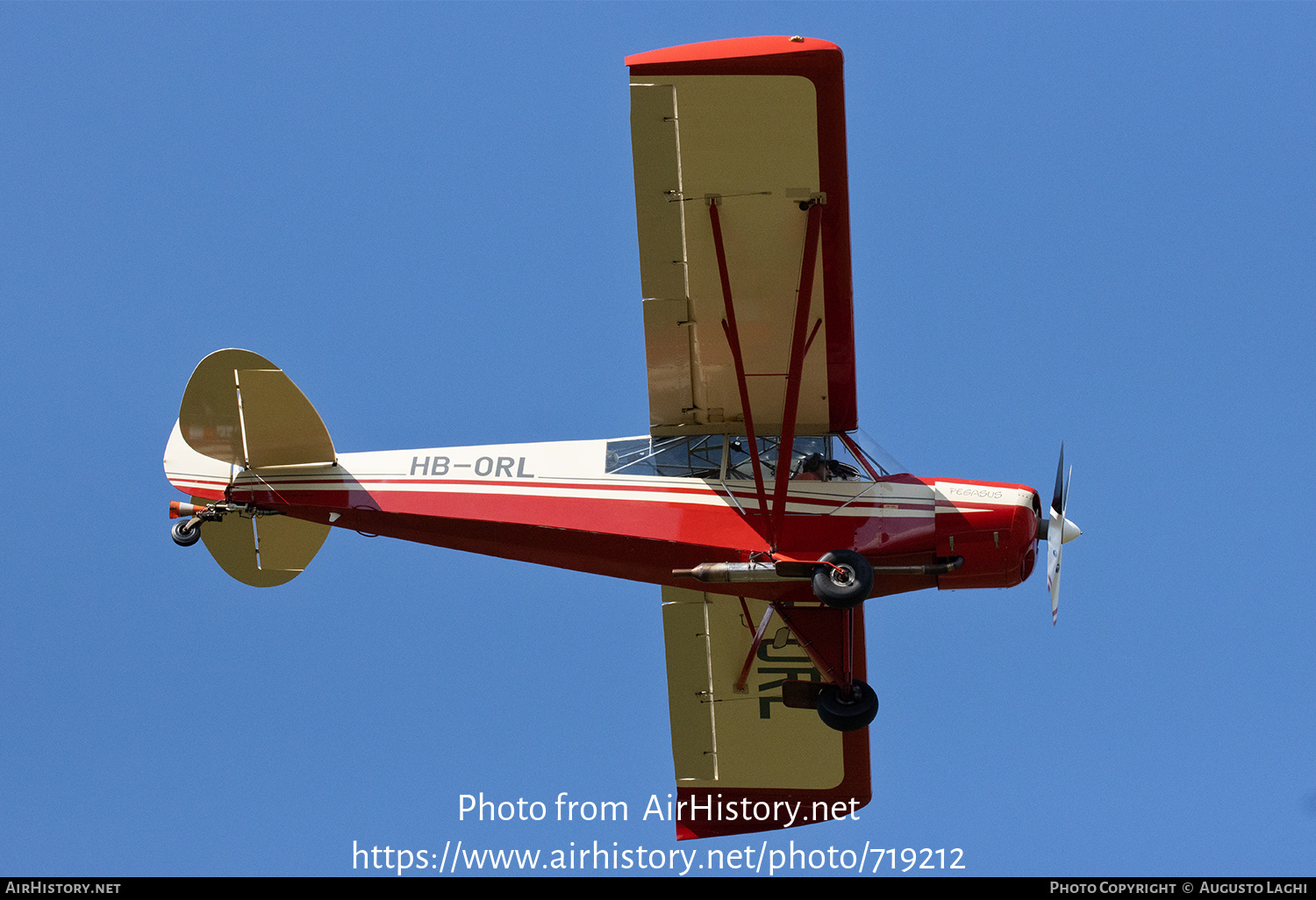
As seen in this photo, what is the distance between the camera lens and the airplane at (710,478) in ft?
30.5

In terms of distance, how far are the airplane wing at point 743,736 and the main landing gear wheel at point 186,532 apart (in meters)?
4.57

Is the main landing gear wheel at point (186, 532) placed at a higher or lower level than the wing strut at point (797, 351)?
lower

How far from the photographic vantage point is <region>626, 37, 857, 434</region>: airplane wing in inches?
320

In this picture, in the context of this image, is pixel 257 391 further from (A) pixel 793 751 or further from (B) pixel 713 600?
(A) pixel 793 751

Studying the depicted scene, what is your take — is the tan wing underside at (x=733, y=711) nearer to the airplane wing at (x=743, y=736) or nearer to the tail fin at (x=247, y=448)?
the airplane wing at (x=743, y=736)

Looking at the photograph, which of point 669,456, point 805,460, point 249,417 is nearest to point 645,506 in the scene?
point 669,456

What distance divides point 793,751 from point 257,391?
21.5 ft

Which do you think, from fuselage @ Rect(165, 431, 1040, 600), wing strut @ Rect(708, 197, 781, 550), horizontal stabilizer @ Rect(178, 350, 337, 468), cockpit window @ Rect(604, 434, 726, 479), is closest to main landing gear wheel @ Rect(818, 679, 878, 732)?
fuselage @ Rect(165, 431, 1040, 600)

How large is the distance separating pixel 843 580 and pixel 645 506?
190 cm

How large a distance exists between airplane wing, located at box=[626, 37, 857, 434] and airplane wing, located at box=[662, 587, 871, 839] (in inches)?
114

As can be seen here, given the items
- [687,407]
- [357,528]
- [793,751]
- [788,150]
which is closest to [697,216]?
[788,150]

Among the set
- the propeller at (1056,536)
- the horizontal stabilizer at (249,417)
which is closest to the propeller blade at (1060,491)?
the propeller at (1056,536)

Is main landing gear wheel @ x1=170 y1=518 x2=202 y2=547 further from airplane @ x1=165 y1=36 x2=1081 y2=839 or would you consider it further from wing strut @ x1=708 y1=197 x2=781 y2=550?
wing strut @ x1=708 y1=197 x2=781 y2=550

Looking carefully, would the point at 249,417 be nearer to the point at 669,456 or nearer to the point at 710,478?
the point at 669,456
